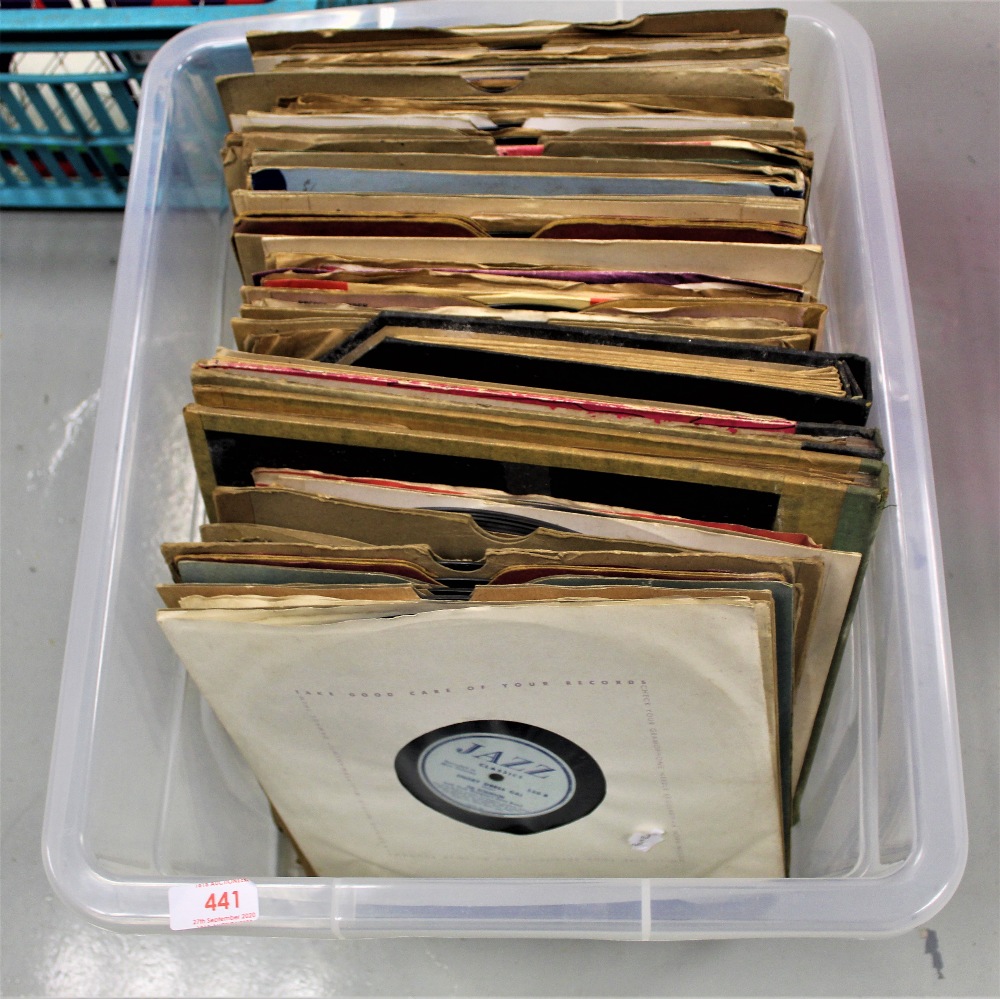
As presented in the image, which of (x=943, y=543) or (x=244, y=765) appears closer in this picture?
(x=244, y=765)

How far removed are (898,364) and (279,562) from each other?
40 cm

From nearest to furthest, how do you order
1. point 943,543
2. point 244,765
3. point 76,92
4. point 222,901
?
point 222,901, point 244,765, point 943,543, point 76,92

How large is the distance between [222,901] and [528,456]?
0.98 feet

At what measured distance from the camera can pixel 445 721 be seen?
0.66m

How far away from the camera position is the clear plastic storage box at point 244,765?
1.97 ft

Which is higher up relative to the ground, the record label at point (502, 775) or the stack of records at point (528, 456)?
the stack of records at point (528, 456)

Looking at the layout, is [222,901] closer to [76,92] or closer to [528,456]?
[528,456]

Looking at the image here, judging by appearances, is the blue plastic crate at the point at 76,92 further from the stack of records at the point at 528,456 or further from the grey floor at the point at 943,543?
the stack of records at the point at 528,456

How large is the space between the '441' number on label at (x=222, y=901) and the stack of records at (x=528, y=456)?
0.11 m

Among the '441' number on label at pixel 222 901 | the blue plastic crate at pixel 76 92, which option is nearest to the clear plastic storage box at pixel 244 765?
the '441' number on label at pixel 222 901

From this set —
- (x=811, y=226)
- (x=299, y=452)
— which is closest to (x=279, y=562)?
(x=299, y=452)

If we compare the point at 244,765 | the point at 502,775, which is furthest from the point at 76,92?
the point at 502,775

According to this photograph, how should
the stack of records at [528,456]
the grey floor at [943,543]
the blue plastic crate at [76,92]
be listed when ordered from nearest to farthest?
the stack of records at [528,456]
the grey floor at [943,543]
the blue plastic crate at [76,92]

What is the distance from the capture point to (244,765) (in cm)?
84
